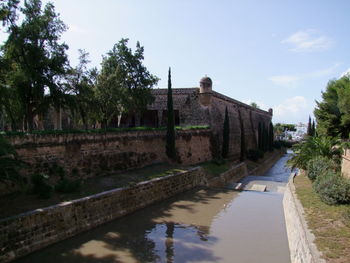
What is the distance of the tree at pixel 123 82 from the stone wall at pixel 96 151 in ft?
9.74

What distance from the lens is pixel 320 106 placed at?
2602cm

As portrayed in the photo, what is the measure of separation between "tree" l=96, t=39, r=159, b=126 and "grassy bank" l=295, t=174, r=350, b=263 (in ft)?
42.4

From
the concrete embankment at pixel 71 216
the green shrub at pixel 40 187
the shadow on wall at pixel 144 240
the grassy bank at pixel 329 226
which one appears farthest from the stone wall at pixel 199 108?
the green shrub at pixel 40 187

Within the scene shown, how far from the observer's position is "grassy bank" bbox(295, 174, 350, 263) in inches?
258

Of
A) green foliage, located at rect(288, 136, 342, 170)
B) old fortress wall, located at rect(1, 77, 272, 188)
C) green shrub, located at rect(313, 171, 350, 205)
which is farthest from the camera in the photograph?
green foliage, located at rect(288, 136, 342, 170)

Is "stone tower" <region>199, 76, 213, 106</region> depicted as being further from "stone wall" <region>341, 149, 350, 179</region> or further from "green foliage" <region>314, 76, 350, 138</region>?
"stone wall" <region>341, 149, 350, 179</region>

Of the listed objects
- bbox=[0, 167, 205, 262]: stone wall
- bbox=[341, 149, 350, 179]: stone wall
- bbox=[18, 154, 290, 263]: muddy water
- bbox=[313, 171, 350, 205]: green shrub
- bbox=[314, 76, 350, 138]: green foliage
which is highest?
bbox=[314, 76, 350, 138]: green foliage

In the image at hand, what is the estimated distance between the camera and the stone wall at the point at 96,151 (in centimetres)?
1238

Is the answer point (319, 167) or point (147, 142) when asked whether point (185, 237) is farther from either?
point (147, 142)

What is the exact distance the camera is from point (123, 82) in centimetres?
2141

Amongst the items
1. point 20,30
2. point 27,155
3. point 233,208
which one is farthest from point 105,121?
point 233,208

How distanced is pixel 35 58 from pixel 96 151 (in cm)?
558

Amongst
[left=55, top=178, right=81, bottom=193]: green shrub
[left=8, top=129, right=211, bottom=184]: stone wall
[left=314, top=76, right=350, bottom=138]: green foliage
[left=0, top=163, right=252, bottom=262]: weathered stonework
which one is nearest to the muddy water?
[left=0, top=163, right=252, bottom=262]: weathered stonework

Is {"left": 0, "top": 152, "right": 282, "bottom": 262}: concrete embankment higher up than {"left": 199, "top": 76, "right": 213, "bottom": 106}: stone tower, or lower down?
lower down
